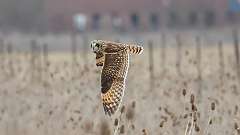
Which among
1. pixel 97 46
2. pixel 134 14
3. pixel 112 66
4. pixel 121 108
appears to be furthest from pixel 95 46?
pixel 134 14

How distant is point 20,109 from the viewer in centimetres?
1052

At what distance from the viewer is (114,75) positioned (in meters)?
5.65

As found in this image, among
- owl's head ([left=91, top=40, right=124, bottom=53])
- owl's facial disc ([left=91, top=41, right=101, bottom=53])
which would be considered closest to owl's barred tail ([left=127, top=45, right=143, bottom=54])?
owl's head ([left=91, top=40, right=124, bottom=53])

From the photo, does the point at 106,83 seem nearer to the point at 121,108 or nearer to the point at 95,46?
the point at 95,46

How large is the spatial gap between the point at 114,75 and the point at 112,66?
0.25 ft

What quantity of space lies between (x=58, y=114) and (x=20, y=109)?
1.50 metres

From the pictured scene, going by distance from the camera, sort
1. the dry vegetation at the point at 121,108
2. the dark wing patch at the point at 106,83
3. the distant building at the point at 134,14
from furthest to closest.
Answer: the distant building at the point at 134,14 → the dry vegetation at the point at 121,108 → the dark wing patch at the point at 106,83

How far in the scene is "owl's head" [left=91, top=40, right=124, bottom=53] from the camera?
18.0ft

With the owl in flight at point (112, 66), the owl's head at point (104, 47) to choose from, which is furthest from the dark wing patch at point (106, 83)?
the owl's head at point (104, 47)

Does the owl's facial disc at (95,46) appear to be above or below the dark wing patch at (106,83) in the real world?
above

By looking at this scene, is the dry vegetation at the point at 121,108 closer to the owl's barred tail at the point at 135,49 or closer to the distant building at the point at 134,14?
the owl's barred tail at the point at 135,49

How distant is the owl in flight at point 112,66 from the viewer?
18.3 ft

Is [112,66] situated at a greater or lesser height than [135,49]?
lesser

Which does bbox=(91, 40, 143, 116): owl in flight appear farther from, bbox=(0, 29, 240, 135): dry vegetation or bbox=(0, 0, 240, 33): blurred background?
bbox=(0, 0, 240, 33): blurred background
